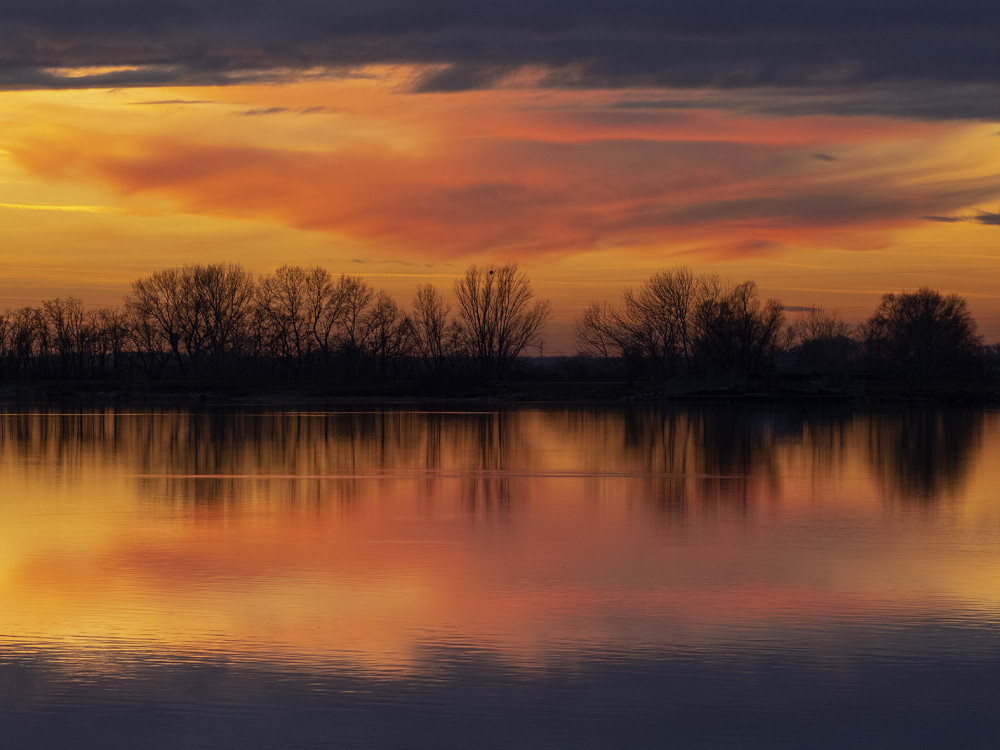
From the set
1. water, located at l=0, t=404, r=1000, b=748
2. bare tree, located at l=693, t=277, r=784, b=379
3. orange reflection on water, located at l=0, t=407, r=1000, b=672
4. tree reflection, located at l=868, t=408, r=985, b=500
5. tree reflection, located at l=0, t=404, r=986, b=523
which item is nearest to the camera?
water, located at l=0, t=404, r=1000, b=748

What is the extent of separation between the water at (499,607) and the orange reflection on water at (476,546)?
5 centimetres

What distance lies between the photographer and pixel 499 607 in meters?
9.26

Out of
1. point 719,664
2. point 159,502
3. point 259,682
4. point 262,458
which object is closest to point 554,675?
point 719,664

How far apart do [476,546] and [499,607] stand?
3.06m

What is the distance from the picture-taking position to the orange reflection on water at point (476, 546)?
337 inches

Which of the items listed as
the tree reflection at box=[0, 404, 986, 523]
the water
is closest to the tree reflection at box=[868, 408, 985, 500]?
the tree reflection at box=[0, 404, 986, 523]

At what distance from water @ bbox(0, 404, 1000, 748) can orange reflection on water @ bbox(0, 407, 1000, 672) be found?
0.16ft

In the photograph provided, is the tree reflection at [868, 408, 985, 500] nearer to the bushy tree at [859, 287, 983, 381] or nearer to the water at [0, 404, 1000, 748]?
the water at [0, 404, 1000, 748]

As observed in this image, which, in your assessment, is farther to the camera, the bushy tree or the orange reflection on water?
the bushy tree

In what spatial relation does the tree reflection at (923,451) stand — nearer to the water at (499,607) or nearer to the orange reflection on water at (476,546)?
the orange reflection on water at (476,546)

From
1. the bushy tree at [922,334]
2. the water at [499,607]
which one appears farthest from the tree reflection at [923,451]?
the bushy tree at [922,334]

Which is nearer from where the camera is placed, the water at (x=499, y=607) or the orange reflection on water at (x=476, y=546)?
the water at (x=499, y=607)

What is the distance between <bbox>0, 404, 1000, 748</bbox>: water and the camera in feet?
21.2

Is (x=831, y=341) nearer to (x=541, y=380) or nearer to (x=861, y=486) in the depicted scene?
(x=541, y=380)
